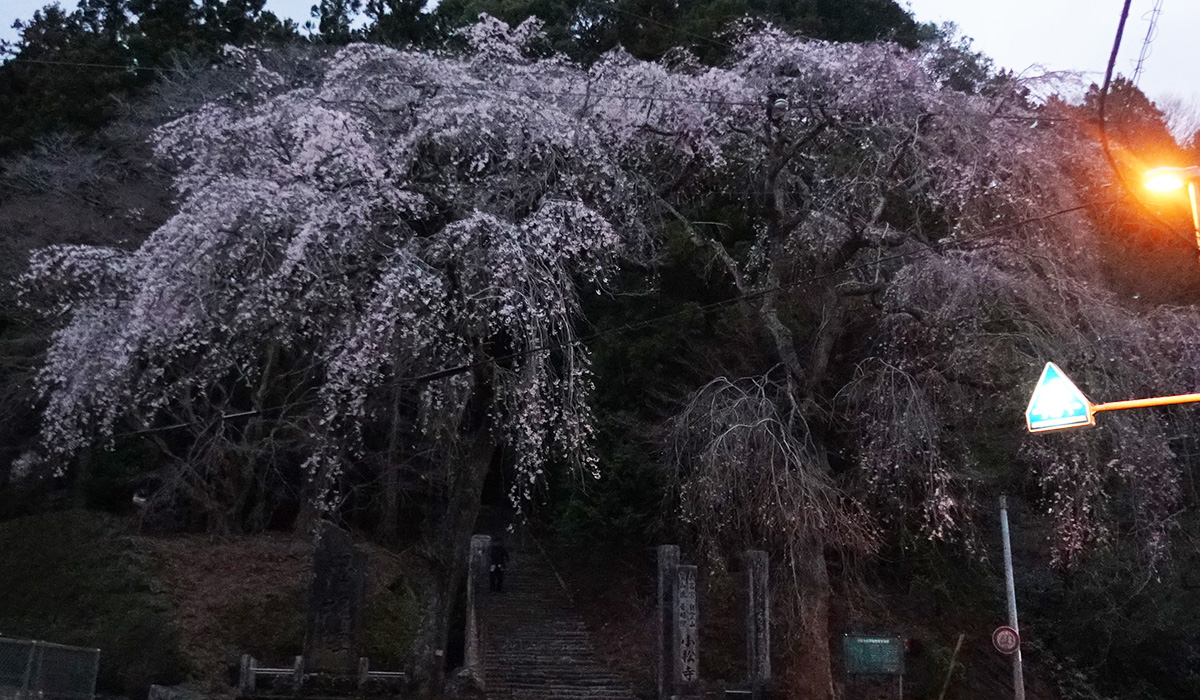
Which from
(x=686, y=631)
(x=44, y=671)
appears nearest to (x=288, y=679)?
(x=44, y=671)

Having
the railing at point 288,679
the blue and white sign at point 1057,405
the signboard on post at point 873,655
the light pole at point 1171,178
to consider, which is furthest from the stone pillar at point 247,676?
the light pole at point 1171,178

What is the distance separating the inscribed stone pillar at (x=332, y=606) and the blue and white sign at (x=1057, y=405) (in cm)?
791

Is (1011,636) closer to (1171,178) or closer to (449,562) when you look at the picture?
(449,562)

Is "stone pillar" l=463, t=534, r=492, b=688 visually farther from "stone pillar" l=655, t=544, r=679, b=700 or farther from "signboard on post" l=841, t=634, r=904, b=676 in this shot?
"signboard on post" l=841, t=634, r=904, b=676

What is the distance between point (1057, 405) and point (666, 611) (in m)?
7.00

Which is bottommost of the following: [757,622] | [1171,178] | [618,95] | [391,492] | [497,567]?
[757,622]

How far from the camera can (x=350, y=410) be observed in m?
11.0

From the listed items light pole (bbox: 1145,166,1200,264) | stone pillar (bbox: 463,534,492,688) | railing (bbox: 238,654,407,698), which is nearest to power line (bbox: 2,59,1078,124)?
A: light pole (bbox: 1145,166,1200,264)

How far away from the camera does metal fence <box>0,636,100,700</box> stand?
961 centimetres

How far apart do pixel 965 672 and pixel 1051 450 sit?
24.7ft

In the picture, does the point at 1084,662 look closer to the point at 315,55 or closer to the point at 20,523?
the point at 315,55

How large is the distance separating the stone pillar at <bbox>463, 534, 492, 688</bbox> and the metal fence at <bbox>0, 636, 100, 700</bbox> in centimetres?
469

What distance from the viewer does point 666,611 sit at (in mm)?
13859

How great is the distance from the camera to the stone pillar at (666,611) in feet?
44.8
